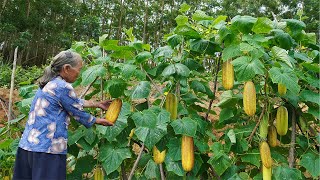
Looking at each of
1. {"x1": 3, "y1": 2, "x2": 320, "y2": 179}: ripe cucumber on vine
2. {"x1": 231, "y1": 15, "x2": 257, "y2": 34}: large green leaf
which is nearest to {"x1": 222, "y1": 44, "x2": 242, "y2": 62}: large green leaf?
{"x1": 3, "y1": 2, "x2": 320, "y2": 179}: ripe cucumber on vine

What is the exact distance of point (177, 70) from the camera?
2203mm

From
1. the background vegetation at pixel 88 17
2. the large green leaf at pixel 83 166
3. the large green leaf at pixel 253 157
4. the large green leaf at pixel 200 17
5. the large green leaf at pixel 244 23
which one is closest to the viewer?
the large green leaf at pixel 244 23

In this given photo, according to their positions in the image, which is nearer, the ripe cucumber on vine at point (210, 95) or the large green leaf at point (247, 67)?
the large green leaf at point (247, 67)

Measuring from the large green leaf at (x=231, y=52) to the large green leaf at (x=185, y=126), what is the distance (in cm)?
42

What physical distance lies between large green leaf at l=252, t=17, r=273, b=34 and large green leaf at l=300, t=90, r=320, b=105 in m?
0.47

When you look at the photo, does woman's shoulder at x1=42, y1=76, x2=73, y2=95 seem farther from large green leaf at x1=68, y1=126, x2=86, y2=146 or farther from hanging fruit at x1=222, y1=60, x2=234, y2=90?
hanging fruit at x1=222, y1=60, x2=234, y2=90

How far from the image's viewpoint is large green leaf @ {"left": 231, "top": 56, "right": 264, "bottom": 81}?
197 centimetres

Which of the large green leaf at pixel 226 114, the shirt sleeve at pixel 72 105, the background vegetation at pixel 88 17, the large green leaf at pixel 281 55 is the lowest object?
the large green leaf at pixel 226 114

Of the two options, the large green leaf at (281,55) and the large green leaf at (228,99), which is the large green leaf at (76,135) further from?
the large green leaf at (281,55)

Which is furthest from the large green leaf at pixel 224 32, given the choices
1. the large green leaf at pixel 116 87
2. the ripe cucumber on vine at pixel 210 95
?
the large green leaf at pixel 116 87

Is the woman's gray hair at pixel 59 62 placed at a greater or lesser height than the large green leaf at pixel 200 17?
lesser

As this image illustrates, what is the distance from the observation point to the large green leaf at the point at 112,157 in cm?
226

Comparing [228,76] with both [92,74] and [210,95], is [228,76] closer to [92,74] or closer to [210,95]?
[210,95]

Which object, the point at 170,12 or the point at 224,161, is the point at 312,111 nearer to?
the point at 224,161
